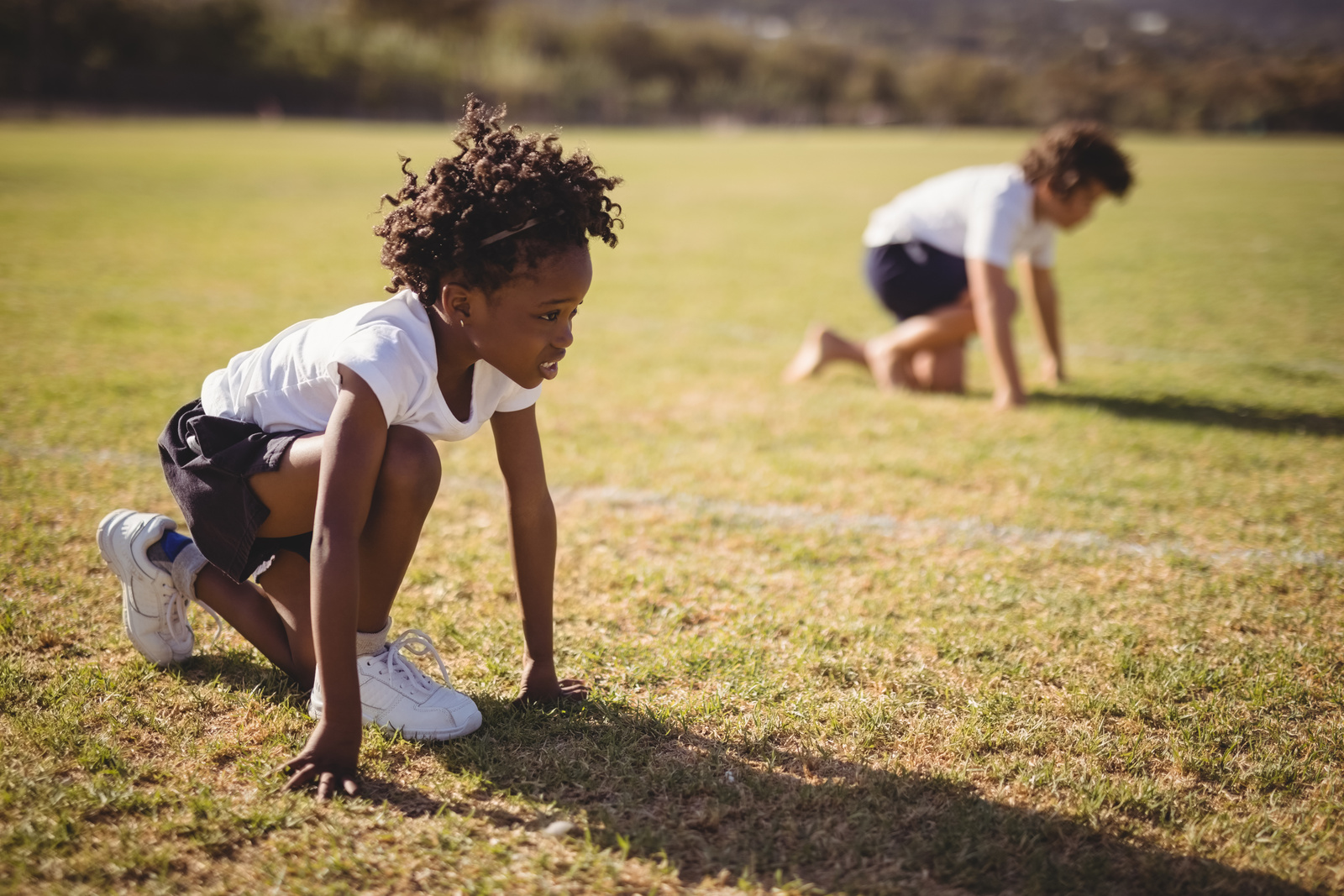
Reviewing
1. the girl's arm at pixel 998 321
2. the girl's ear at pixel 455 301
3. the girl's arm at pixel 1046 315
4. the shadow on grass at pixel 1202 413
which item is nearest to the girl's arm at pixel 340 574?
the girl's ear at pixel 455 301

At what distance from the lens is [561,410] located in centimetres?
502

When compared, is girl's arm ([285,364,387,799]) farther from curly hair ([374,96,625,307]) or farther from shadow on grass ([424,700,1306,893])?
curly hair ([374,96,625,307])

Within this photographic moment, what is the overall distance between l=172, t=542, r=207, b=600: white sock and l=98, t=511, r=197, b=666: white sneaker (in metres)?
0.02

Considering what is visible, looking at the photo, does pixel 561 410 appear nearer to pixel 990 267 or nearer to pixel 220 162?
pixel 990 267

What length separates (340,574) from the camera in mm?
1914

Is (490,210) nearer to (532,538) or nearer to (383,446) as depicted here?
(383,446)

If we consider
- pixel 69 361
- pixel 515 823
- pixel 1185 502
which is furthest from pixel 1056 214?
pixel 69 361

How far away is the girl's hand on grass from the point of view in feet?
6.43

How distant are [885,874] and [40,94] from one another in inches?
2256

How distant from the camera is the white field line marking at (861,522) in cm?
340

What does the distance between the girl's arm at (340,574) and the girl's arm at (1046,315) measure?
466 centimetres

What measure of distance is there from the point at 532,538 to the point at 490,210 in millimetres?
808

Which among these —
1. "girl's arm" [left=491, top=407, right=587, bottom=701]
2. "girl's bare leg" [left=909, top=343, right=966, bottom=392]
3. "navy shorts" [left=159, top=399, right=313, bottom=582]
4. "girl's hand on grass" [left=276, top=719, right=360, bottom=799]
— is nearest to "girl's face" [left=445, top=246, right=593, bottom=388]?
"girl's arm" [left=491, top=407, right=587, bottom=701]

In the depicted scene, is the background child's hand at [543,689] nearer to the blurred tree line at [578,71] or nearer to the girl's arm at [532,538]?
the girl's arm at [532,538]
